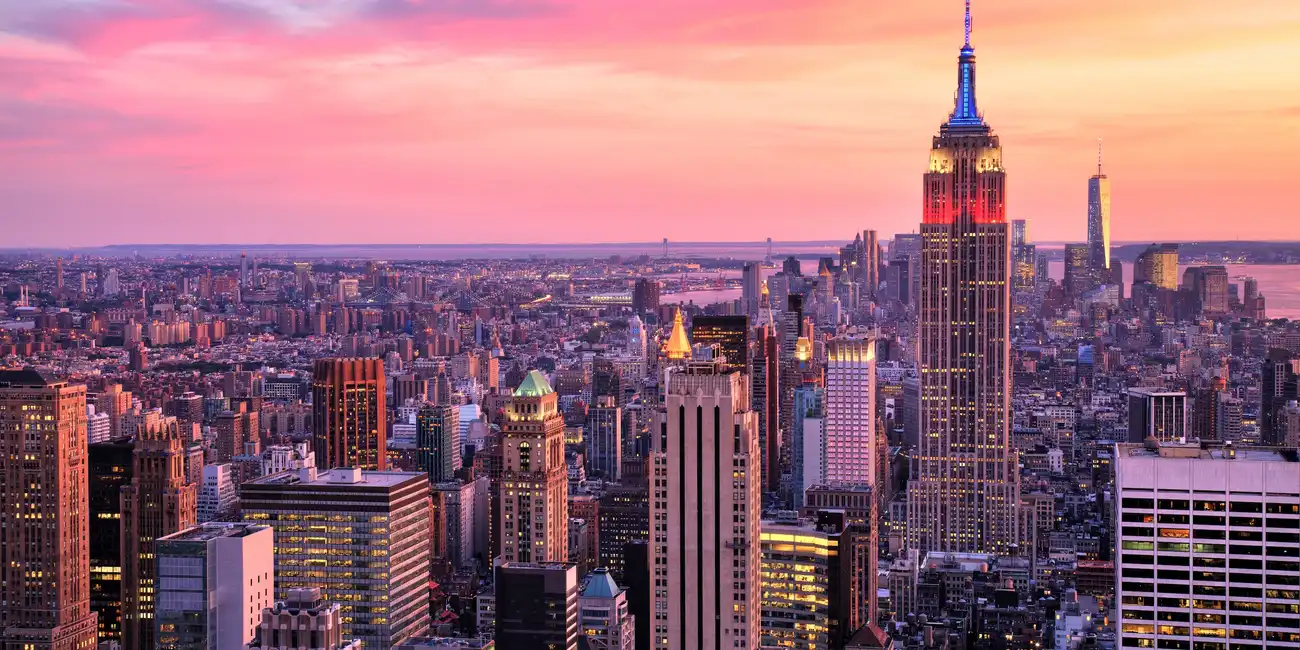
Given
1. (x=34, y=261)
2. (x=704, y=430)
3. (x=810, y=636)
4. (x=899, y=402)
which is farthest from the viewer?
(x=899, y=402)

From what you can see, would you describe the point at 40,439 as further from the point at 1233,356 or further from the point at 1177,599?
the point at 1233,356

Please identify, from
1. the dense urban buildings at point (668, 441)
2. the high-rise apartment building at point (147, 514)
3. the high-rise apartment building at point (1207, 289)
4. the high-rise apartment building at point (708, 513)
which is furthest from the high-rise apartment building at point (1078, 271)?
the high-rise apartment building at point (708, 513)

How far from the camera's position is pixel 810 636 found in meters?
36.4

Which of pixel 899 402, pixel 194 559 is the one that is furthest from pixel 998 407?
pixel 194 559

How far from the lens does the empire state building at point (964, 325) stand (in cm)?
6191

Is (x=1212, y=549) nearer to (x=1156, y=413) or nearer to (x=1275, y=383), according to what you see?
(x=1275, y=383)

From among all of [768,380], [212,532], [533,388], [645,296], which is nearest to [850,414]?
[768,380]

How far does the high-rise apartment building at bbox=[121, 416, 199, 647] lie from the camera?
38.8m

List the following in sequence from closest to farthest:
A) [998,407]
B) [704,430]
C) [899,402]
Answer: [704,430] → [998,407] → [899,402]

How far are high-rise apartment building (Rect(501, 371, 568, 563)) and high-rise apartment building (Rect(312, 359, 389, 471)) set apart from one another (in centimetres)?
1702

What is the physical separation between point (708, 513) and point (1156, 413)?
33.9m

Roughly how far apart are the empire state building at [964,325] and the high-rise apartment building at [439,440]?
17.6m

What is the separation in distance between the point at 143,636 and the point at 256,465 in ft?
46.5

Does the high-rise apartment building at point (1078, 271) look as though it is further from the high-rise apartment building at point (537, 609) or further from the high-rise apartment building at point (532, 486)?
the high-rise apartment building at point (537, 609)
